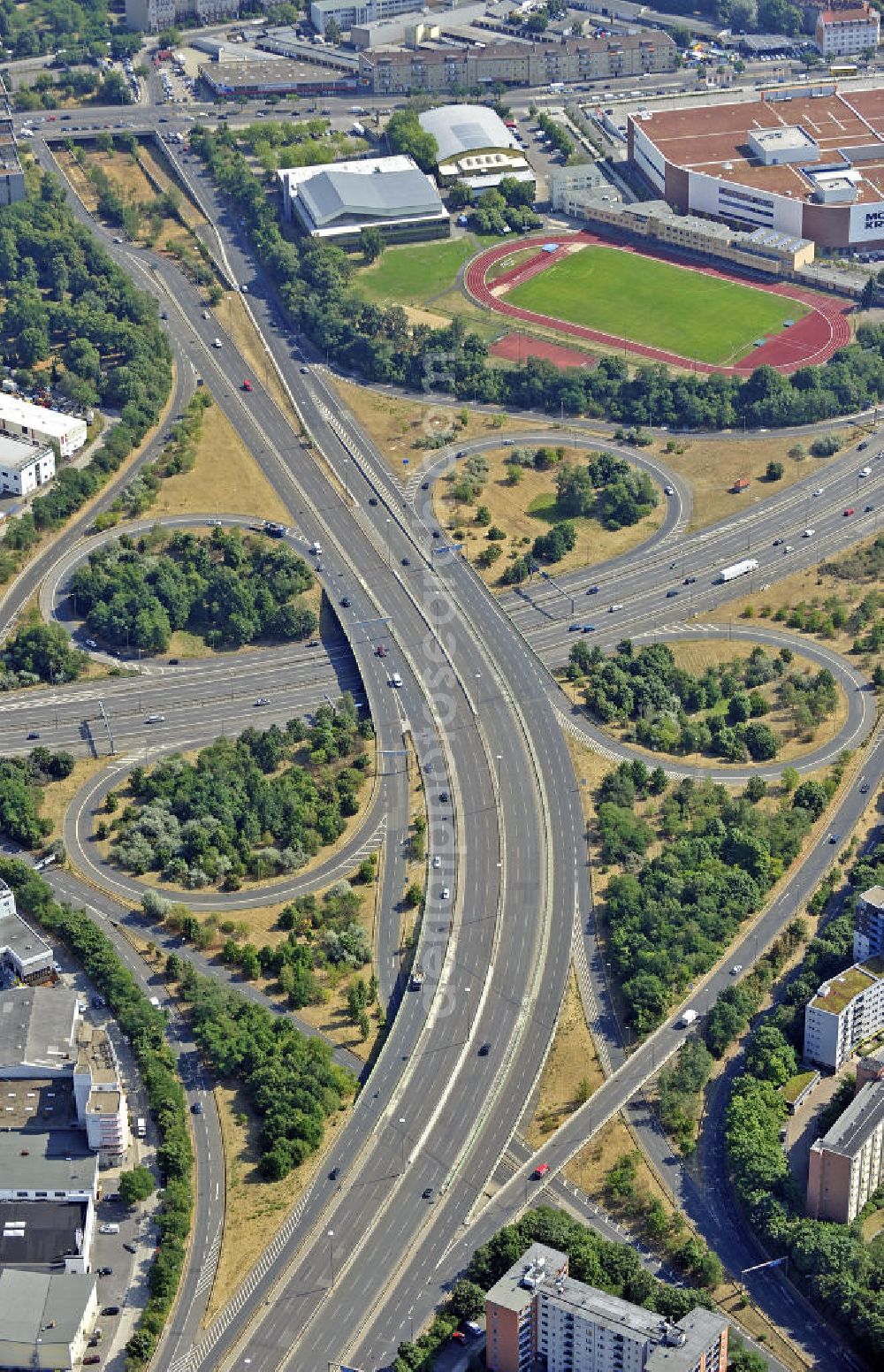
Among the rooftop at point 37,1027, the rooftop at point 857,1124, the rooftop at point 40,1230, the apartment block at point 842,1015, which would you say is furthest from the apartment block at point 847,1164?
the rooftop at point 37,1027

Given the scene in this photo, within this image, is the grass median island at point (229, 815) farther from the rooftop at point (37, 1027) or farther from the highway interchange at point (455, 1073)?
the rooftop at point (37, 1027)

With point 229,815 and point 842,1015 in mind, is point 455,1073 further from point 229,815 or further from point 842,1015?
point 229,815

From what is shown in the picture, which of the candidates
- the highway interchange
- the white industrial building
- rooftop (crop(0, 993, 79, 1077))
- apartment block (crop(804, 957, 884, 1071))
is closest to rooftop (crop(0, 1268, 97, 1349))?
the white industrial building

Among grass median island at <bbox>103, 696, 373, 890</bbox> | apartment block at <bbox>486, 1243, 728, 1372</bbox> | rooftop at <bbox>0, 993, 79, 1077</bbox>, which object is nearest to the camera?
apartment block at <bbox>486, 1243, 728, 1372</bbox>

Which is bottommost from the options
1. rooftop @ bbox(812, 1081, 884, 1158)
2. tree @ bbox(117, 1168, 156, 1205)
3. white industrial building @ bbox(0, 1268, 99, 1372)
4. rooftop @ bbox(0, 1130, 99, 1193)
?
white industrial building @ bbox(0, 1268, 99, 1372)

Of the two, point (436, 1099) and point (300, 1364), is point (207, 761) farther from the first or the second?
point (300, 1364)

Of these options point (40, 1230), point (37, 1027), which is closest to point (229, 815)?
point (37, 1027)

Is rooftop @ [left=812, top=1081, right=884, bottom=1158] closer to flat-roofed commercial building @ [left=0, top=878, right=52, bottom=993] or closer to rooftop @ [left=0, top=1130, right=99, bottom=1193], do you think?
rooftop @ [left=0, top=1130, right=99, bottom=1193]
